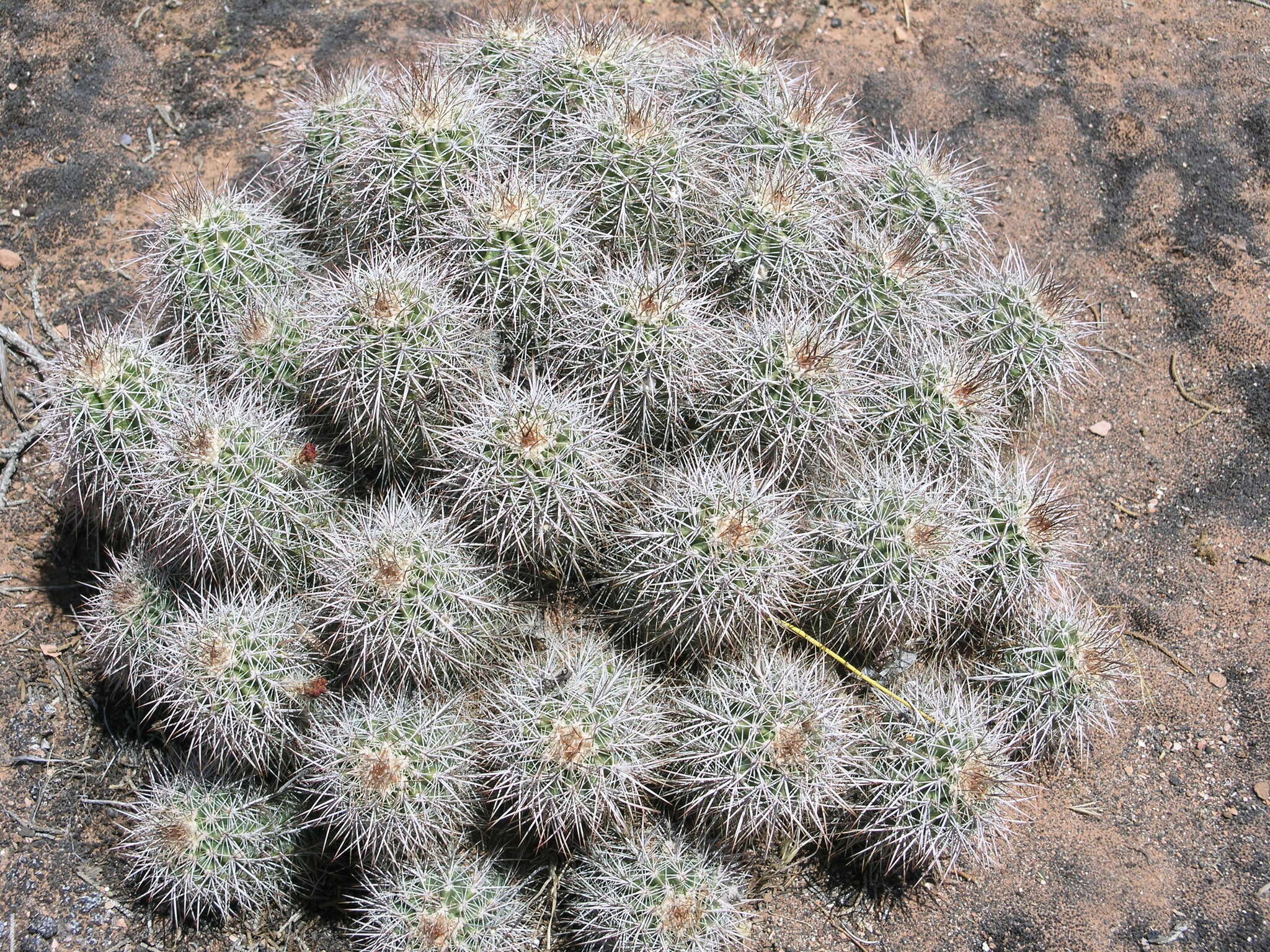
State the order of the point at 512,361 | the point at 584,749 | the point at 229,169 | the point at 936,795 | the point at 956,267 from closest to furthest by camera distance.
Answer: the point at 584,749 → the point at 936,795 → the point at 512,361 → the point at 956,267 → the point at 229,169

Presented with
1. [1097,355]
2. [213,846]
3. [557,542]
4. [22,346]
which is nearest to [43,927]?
[213,846]

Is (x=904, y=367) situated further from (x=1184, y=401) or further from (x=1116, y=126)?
(x=1116, y=126)

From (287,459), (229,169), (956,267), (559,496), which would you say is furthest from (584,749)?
(229,169)

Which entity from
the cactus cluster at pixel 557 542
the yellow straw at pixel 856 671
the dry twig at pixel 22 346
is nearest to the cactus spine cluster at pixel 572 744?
the cactus cluster at pixel 557 542

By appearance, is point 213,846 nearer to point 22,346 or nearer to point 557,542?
point 557,542

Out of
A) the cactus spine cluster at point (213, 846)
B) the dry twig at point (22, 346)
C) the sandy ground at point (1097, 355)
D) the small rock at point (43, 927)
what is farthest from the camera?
the dry twig at point (22, 346)

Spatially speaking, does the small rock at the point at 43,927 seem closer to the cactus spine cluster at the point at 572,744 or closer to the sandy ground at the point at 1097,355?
the sandy ground at the point at 1097,355
